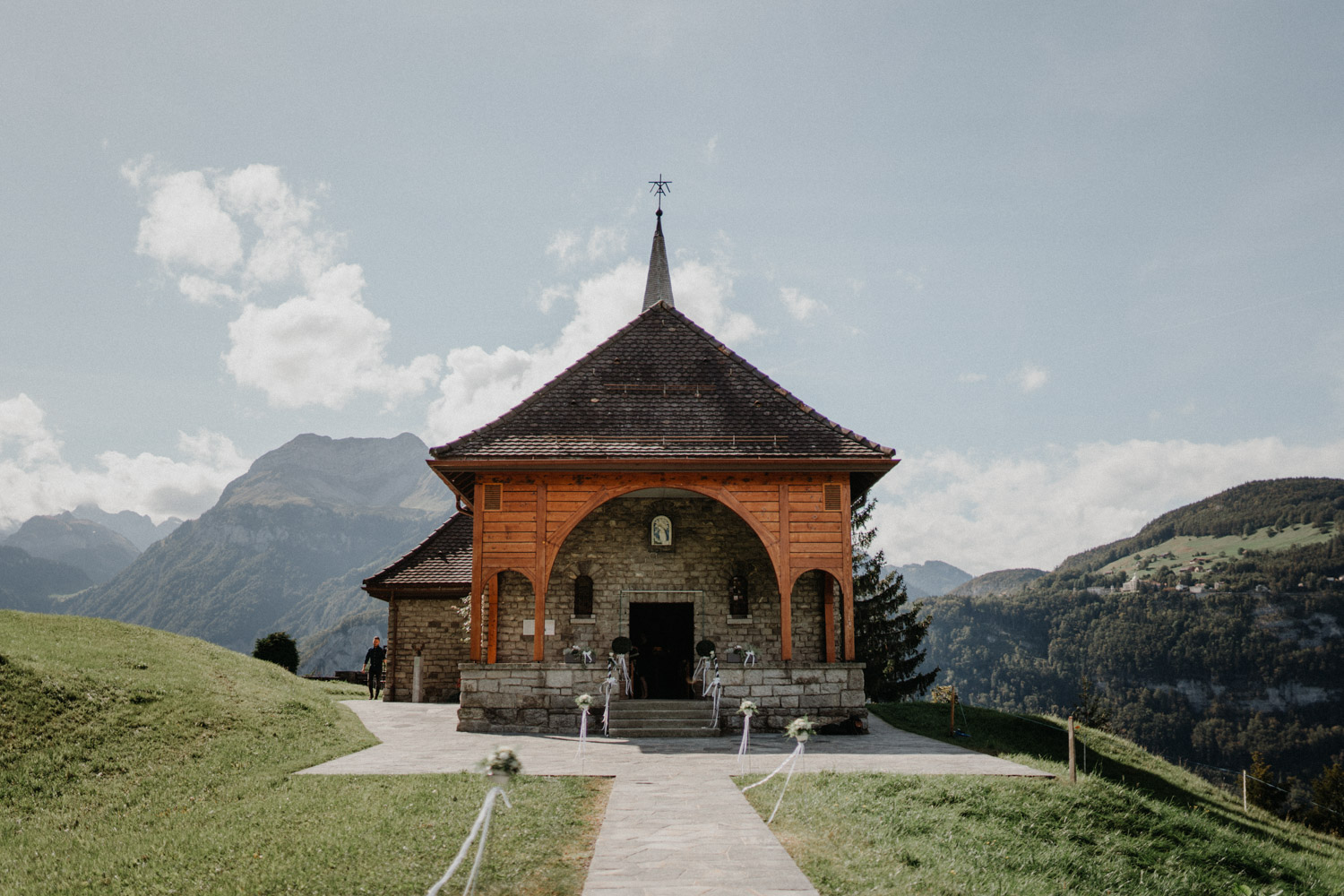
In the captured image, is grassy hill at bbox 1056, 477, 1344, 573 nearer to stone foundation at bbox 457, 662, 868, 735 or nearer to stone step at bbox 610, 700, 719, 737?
stone foundation at bbox 457, 662, 868, 735

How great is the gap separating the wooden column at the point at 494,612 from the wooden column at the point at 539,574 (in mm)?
757

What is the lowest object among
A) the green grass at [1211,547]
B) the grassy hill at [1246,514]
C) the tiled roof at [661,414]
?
the tiled roof at [661,414]

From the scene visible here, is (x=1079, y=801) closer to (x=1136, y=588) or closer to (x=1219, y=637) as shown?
(x=1219, y=637)

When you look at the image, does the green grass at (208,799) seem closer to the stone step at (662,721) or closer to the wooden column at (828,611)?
the stone step at (662,721)

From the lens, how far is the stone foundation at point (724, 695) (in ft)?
43.9

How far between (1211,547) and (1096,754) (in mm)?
169584

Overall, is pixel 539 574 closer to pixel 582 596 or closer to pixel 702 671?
pixel 582 596

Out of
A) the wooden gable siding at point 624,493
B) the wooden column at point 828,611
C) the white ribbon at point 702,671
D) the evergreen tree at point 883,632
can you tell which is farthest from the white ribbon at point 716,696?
the evergreen tree at point 883,632

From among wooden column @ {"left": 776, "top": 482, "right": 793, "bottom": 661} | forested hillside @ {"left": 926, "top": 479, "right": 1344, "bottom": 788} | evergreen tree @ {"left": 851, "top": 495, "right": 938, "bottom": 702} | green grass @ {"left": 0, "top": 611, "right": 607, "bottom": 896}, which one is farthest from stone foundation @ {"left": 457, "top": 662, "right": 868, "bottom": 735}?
forested hillside @ {"left": 926, "top": 479, "right": 1344, "bottom": 788}

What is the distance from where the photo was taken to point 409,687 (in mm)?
20250

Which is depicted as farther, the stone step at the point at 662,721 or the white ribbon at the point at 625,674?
the white ribbon at the point at 625,674

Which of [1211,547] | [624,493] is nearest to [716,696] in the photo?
[624,493]

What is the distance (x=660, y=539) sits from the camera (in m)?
15.4

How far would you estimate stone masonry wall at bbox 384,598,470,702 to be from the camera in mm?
20281
